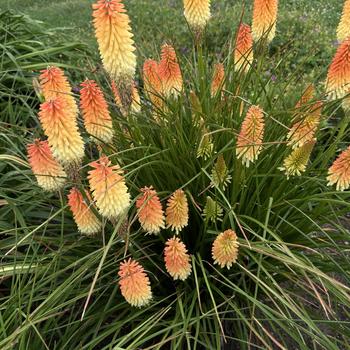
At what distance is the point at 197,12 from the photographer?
256cm

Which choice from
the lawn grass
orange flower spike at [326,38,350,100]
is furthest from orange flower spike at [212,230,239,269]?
the lawn grass

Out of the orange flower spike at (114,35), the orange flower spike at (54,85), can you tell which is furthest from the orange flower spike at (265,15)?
the orange flower spike at (54,85)

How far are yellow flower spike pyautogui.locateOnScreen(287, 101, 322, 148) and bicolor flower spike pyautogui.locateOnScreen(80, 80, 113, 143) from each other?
96 cm

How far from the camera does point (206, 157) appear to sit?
8.66 feet

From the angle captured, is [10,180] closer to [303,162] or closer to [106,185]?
[106,185]

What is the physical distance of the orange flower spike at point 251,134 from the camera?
2.24m

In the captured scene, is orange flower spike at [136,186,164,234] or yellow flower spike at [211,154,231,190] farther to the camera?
yellow flower spike at [211,154,231,190]

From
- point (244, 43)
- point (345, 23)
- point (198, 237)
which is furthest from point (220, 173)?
point (345, 23)

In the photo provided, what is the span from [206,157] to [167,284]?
76cm

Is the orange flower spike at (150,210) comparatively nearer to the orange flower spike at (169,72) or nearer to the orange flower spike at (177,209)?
the orange flower spike at (177,209)

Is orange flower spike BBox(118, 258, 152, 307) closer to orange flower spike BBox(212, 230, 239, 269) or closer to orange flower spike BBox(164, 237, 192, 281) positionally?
orange flower spike BBox(164, 237, 192, 281)

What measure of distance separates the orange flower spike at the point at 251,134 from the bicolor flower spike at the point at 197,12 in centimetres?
64

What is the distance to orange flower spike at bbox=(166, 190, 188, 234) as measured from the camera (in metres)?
2.27

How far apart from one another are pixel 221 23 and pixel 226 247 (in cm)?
559
